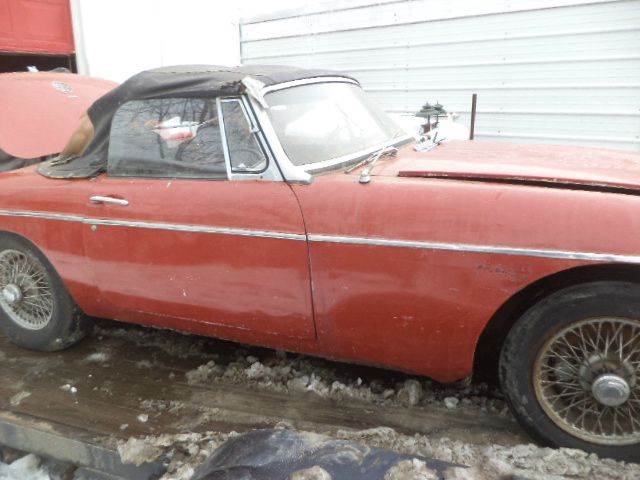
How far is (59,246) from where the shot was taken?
2.96m

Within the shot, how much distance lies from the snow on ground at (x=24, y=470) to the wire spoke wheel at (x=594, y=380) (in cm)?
227

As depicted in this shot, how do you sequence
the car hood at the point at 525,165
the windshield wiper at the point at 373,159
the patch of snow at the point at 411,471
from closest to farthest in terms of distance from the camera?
1. the patch of snow at the point at 411,471
2. the car hood at the point at 525,165
3. the windshield wiper at the point at 373,159

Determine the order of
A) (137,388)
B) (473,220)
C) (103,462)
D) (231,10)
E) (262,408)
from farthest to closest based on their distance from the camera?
(231,10) < (137,388) < (262,408) < (103,462) < (473,220)

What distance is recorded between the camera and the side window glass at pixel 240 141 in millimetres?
2492

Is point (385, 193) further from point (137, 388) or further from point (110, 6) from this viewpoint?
point (110, 6)

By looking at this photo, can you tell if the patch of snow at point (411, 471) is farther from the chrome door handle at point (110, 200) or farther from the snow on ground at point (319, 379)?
the chrome door handle at point (110, 200)

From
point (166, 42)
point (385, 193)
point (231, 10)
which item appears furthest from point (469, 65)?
point (385, 193)

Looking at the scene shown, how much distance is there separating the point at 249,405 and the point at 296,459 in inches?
29.8

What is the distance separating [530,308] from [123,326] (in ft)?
9.08

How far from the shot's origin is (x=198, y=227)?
2.51 metres

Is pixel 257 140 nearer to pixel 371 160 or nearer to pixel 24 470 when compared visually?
pixel 371 160

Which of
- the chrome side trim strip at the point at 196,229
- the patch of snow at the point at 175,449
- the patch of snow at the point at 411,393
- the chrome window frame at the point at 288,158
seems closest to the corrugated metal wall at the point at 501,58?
the chrome window frame at the point at 288,158

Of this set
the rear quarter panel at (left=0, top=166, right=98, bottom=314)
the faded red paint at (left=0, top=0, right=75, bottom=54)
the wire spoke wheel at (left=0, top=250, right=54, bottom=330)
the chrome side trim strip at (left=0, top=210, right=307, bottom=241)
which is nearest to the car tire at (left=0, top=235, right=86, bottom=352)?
the wire spoke wheel at (left=0, top=250, right=54, bottom=330)

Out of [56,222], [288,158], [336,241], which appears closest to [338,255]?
[336,241]
